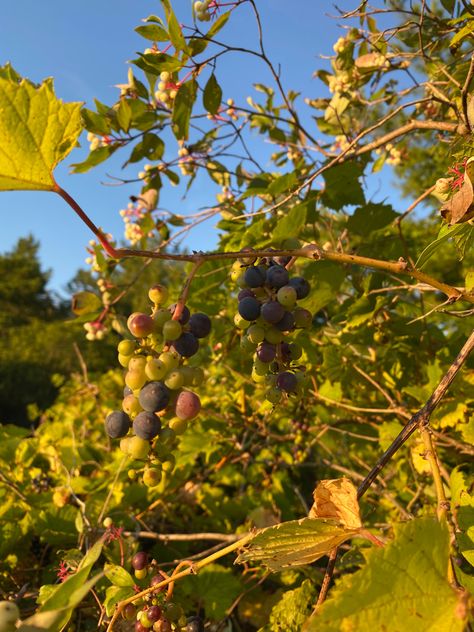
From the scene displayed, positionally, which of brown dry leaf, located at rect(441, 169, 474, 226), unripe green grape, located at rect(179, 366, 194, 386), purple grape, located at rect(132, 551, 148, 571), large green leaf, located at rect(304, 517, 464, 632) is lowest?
purple grape, located at rect(132, 551, 148, 571)

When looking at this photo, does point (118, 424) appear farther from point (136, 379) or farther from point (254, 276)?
point (254, 276)

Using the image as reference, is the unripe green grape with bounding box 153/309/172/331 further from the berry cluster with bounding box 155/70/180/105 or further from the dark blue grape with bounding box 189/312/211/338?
the berry cluster with bounding box 155/70/180/105

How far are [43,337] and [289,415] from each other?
14558mm

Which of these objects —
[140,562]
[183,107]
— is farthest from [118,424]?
[183,107]

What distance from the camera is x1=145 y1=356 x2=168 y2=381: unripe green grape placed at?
625mm

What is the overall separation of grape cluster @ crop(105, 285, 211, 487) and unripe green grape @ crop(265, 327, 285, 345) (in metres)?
0.11

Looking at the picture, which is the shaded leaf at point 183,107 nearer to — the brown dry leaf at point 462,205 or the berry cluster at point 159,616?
the brown dry leaf at point 462,205

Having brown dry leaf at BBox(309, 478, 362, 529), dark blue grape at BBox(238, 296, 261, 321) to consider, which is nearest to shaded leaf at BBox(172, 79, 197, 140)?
dark blue grape at BBox(238, 296, 261, 321)

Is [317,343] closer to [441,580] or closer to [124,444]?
[124,444]

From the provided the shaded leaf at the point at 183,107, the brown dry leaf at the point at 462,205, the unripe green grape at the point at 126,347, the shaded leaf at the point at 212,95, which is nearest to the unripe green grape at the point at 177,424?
the unripe green grape at the point at 126,347

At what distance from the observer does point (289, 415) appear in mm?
1954

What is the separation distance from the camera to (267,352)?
0.74 m

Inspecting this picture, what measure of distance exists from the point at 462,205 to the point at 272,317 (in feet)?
1.04

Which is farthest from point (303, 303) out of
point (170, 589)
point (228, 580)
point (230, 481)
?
point (230, 481)
